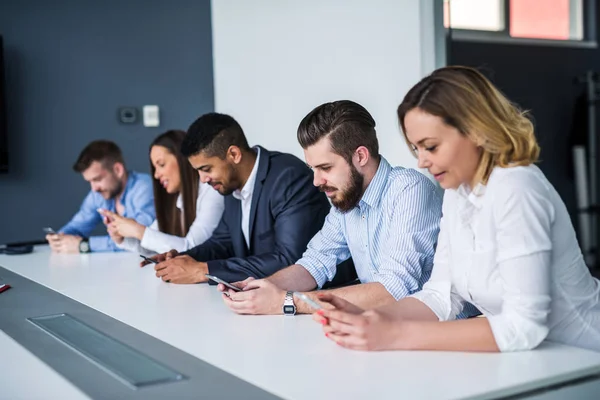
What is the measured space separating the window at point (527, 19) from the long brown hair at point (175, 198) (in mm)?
2204

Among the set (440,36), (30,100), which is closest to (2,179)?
(30,100)

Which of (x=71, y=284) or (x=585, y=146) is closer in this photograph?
(x=71, y=284)

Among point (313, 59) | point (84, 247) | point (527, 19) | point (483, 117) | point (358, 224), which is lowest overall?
point (84, 247)

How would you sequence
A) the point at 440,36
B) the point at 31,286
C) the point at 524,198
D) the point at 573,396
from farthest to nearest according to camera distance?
the point at 440,36 < the point at 31,286 < the point at 524,198 < the point at 573,396

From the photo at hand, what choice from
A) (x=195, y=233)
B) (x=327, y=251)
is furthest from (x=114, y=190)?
(x=327, y=251)

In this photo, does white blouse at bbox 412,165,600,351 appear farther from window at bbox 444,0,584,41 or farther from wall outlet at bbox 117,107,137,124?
wall outlet at bbox 117,107,137,124

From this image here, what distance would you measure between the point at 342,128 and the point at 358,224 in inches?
12.1

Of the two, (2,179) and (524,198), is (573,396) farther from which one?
(2,179)

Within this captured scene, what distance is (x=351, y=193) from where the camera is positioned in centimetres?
225

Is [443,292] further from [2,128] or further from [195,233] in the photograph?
[2,128]

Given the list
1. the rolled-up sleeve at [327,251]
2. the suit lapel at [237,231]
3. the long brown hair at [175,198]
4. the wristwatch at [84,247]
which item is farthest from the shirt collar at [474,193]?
the wristwatch at [84,247]

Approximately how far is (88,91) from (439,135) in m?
3.85

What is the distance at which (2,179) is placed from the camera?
4762mm

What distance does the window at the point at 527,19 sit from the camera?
16.8ft
